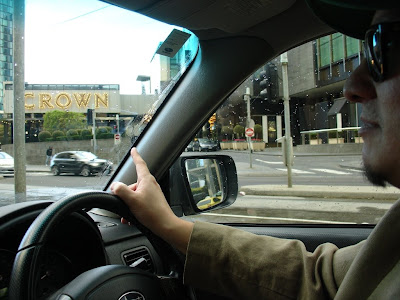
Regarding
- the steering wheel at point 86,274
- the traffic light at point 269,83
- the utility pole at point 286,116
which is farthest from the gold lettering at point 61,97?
the utility pole at point 286,116

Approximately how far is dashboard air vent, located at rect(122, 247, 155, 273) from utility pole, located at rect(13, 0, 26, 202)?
1.97ft

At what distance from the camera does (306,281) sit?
1.22 m

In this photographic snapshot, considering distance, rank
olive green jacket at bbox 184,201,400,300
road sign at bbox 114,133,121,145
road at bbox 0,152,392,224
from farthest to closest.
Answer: road at bbox 0,152,392,224 < road sign at bbox 114,133,121,145 < olive green jacket at bbox 184,201,400,300

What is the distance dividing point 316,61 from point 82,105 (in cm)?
154

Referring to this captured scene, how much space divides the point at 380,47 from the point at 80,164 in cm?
171

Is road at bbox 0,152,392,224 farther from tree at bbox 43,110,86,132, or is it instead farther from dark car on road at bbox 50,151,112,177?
tree at bbox 43,110,86,132

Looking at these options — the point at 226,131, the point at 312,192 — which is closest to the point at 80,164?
the point at 226,131

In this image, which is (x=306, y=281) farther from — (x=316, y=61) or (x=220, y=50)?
(x=316, y=61)

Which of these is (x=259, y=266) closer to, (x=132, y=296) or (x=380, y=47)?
(x=132, y=296)

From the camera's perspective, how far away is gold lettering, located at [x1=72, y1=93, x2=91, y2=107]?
75.7 inches

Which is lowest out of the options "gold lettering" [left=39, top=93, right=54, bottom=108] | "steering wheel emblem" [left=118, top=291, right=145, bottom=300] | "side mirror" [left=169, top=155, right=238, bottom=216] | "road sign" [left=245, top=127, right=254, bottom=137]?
"steering wheel emblem" [left=118, top=291, right=145, bottom=300]

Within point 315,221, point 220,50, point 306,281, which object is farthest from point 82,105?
point 315,221

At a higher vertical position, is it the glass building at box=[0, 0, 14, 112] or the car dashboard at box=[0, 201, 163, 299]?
the glass building at box=[0, 0, 14, 112]

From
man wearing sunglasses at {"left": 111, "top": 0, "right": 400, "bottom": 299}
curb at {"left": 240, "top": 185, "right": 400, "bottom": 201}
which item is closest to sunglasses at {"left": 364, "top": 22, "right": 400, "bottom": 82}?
man wearing sunglasses at {"left": 111, "top": 0, "right": 400, "bottom": 299}
